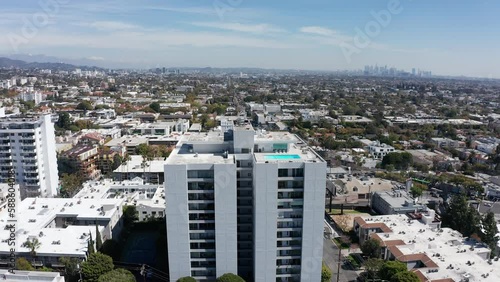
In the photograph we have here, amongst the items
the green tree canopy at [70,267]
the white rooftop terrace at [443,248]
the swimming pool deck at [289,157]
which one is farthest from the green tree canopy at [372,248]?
the green tree canopy at [70,267]

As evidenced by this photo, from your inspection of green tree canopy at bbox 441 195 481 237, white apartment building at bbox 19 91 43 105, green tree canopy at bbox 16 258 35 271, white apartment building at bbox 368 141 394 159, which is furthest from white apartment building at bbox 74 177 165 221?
white apartment building at bbox 19 91 43 105

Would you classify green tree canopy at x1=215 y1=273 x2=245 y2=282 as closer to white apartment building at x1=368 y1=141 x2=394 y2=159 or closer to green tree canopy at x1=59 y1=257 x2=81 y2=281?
green tree canopy at x1=59 y1=257 x2=81 y2=281

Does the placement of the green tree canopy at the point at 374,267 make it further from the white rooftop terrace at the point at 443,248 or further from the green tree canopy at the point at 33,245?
the green tree canopy at the point at 33,245

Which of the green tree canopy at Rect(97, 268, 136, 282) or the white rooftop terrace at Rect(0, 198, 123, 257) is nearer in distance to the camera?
the green tree canopy at Rect(97, 268, 136, 282)

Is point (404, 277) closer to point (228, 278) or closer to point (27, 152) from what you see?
point (228, 278)

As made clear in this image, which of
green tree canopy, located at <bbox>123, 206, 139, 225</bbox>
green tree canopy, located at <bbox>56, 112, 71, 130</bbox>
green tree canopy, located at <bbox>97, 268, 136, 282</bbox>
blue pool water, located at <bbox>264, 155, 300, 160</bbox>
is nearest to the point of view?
green tree canopy, located at <bbox>97, 268, 136, 282</bbox>

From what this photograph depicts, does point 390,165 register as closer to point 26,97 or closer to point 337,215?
point 337,215
